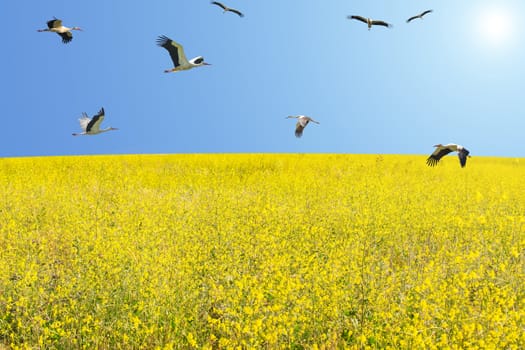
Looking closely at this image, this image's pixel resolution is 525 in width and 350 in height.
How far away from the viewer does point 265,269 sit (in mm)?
5035

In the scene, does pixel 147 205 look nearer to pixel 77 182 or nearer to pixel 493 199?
pixel 77 182

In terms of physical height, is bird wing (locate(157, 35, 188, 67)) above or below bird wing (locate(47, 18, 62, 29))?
below

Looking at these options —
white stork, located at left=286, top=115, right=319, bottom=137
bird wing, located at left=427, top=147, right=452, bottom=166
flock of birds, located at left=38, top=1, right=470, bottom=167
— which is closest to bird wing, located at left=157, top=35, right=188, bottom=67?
flock of birds, located at left=38, top=1, right=470, bottom=167

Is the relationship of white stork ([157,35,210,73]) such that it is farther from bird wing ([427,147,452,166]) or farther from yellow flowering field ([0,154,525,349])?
bird wing ([427,147,452,166])

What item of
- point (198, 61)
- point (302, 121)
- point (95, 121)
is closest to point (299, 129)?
point (302, 121)

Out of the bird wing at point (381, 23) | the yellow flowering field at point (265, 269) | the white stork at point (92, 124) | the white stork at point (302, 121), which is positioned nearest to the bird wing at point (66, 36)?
the white stork at point (92, 124)

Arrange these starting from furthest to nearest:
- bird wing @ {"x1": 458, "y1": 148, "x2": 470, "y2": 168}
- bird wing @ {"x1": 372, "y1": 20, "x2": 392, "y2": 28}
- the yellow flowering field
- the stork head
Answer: bird wing @ {"x1": 372, "y1": 20, "x2": 392, "y2": 28}, the stork head, bird wing @ {"x1": 458, "y1": 148, "x2": 470, "y2": 168}, the yellow flowering field

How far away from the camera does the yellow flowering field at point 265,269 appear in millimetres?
3914

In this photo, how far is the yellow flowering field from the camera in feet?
12.8

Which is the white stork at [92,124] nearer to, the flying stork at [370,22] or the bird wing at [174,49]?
the bird wing at [174,49]

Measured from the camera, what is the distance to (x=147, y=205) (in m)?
9.15

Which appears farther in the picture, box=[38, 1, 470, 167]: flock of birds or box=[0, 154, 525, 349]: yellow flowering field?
box=[38, 1, 470, 167]: flock of birds

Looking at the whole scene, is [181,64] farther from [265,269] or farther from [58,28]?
[265,269]

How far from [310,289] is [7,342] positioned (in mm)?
3171
